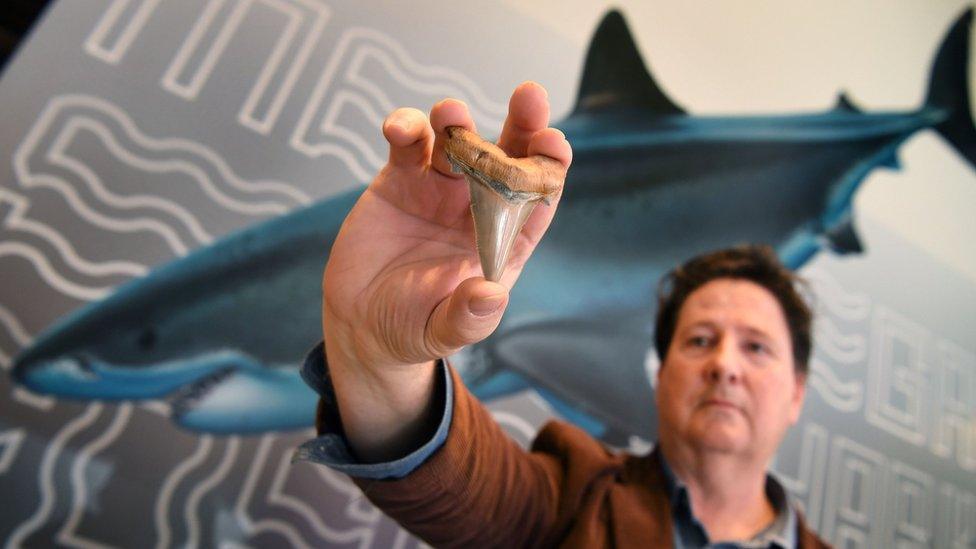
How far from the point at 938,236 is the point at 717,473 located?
1.50m

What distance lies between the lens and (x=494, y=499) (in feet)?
1.97

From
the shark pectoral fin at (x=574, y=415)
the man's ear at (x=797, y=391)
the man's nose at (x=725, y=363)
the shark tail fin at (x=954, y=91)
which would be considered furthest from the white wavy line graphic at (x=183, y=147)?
the shark tail fin at (x=954, y=91)

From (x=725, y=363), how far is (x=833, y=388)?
91 centimetres

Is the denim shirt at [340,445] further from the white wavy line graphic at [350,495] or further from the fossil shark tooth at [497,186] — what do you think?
the white wavy line graphic at [350,495]

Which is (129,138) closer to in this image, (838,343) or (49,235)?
(49,235)

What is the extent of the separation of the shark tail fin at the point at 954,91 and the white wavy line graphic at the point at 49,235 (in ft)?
6.40

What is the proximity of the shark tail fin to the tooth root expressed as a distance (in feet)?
5.96

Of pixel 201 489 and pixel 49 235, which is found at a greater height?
pixel 49 235

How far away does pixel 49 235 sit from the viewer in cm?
87

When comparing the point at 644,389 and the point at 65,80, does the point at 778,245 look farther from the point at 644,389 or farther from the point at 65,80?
the point at 65,80

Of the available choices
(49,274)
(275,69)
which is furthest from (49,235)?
(275,69)

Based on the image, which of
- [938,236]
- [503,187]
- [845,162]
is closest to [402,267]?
[503,187]

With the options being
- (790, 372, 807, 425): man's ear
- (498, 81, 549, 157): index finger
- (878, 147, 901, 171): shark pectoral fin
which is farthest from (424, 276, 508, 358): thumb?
(878, 147, 901, 171): shark pectoral fin

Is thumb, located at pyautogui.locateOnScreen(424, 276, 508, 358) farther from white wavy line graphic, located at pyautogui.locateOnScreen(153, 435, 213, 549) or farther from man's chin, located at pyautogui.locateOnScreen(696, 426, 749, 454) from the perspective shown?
white wavy line graphic, located at pyautogui.locateOnScreen(153, 435, 213, 549)
